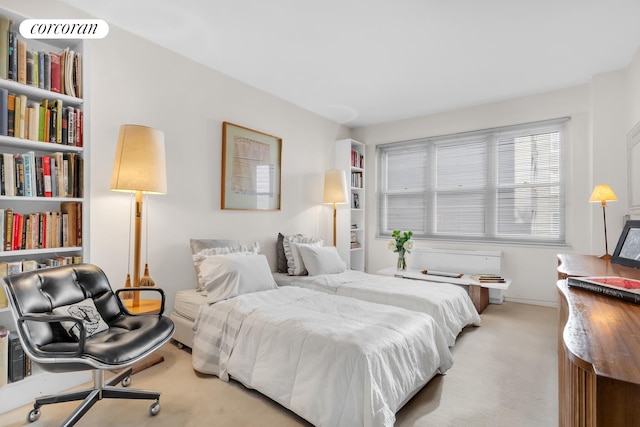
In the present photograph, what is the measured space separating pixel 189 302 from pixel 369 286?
→ 1632 mm

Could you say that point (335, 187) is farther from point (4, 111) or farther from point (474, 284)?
point (4, 111)

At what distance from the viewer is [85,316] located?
1.88m

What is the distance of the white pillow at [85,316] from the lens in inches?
69.5

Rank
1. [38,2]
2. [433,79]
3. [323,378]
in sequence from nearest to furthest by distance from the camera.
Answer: [323,378] → [38,2] → [433,79]

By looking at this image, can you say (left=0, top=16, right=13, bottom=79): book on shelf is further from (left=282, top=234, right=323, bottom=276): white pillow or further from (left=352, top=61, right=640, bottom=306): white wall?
(left=352, top=61, right=640, bottom=306): white wall

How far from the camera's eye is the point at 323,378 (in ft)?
5.47

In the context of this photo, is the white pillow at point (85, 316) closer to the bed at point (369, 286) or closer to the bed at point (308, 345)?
the bed at point (308, 345)

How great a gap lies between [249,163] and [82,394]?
2577mm

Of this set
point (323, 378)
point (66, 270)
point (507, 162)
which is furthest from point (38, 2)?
point (507, 162)

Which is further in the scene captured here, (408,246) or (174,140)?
(408,246)

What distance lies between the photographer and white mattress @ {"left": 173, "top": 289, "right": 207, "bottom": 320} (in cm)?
263

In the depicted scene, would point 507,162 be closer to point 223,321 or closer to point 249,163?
point 249,163

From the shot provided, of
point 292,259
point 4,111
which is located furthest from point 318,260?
point 4,111

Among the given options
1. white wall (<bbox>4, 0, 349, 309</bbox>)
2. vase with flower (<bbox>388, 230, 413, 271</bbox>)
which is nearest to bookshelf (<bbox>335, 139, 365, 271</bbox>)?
vase with flower (<bbox>388, 230, 413, 271</bbox>)
